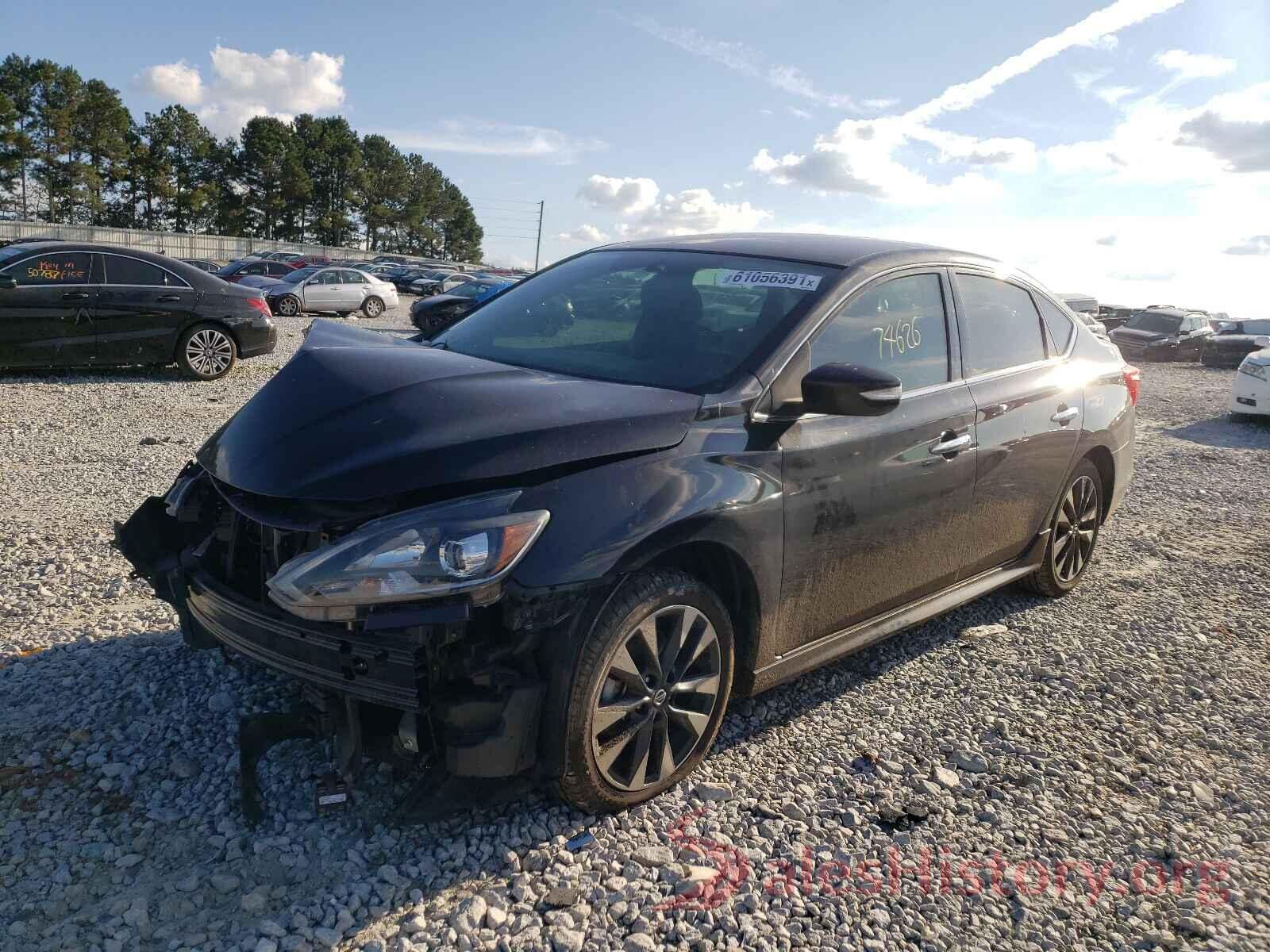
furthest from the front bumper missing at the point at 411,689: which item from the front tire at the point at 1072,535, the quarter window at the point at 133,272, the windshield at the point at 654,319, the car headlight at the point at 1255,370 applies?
the car headlight at the point at 1255,370

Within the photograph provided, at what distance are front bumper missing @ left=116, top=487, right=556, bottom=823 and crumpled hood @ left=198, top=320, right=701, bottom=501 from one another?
0.36m

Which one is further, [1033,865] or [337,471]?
[1033,865]

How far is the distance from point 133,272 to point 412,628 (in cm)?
971

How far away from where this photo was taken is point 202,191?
75.8 metres

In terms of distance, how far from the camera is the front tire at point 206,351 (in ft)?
35.3

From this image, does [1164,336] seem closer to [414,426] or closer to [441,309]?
[441,309]

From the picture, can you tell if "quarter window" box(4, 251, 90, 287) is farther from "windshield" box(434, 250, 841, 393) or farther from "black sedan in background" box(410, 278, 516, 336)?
"windshield" box(434, 250, 841, 393)

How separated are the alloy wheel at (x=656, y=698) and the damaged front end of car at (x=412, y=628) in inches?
10.1

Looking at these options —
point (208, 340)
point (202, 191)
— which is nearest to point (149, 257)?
point (208, 340)

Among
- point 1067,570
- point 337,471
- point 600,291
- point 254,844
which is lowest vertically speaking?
point 254,844

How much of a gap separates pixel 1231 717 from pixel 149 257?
35.9 ft

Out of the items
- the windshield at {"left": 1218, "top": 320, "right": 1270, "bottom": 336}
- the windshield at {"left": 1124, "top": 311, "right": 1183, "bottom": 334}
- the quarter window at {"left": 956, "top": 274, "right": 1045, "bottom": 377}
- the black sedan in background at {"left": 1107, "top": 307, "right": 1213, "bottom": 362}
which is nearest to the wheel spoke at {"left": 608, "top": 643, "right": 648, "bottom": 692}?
the quarter window at {"left": 956, "top": 274, "right": 1045, "bottom": 377}

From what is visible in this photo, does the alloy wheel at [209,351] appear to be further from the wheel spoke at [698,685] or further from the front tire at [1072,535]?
the wheel spoke at [698,685]

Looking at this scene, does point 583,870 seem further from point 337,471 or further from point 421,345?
point 421,345
